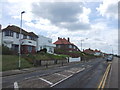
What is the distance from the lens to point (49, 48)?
68.0 metres

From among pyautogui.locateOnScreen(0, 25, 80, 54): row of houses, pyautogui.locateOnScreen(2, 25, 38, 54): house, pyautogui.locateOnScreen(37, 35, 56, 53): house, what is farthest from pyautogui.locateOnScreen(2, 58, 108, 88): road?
pyautogui.locateOnScreen(37, 35, 56, 53): house

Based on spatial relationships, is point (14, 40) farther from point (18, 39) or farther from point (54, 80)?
point (54, 80)

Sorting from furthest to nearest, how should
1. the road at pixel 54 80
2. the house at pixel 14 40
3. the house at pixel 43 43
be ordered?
the house at pixel 43 43, the house at pixel 14 40, the road at pixel 54 80

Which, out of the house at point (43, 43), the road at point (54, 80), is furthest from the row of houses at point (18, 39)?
the road at point (54, 80)

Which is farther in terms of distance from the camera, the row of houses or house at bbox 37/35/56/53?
house at bbox 37/35/56/53

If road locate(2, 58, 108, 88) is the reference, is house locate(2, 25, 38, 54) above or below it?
above

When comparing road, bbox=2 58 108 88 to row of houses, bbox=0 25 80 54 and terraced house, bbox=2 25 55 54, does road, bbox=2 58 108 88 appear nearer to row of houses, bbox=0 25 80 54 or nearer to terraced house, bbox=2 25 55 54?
terraced house, bbox=2 25 55 54

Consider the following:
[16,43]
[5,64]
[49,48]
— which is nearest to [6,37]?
[16,43]

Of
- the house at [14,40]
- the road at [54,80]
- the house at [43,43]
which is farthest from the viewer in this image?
the house at [43,43]

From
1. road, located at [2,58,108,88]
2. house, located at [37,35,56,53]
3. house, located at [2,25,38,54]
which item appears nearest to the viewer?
road, located at [2,58,108,88]

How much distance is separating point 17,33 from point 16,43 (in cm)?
278

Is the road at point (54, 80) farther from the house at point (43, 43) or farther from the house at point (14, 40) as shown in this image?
the house at point (43, 43)

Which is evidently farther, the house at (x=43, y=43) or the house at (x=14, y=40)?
the house at (x=43, y=43)

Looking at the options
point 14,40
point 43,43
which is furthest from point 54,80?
point 43,43
